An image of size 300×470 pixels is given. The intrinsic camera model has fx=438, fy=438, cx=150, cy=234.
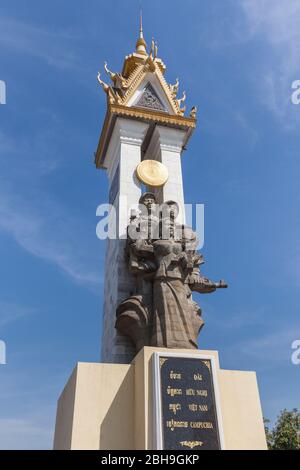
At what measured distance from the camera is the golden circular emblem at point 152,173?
46.0 feet

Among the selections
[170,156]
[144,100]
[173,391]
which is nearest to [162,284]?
[173,391]

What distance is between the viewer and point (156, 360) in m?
8.45

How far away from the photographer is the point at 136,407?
8523 mm

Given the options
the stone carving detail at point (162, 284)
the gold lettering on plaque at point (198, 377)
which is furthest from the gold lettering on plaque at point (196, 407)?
the stone carving detail at point (162, 284)

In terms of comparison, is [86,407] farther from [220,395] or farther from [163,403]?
[220,395]

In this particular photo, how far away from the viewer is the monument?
8.05m

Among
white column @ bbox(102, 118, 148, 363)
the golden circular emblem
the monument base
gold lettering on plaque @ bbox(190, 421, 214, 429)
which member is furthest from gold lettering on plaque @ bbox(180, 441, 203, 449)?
the golden circular emblem

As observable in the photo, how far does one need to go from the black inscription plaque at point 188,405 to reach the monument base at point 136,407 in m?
0.05

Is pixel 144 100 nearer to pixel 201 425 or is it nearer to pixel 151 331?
pixel 151 331

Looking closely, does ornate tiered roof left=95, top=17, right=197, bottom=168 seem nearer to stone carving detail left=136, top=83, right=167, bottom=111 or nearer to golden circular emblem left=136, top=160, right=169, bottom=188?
stone carving detail left=136, top=83, right=167, bottom=111

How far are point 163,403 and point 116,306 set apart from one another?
4126mm

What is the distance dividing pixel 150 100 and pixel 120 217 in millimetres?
5602

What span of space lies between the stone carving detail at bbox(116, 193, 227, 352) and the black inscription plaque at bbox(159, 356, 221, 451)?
2.87ft

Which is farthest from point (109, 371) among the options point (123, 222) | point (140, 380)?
point (123, 222)
